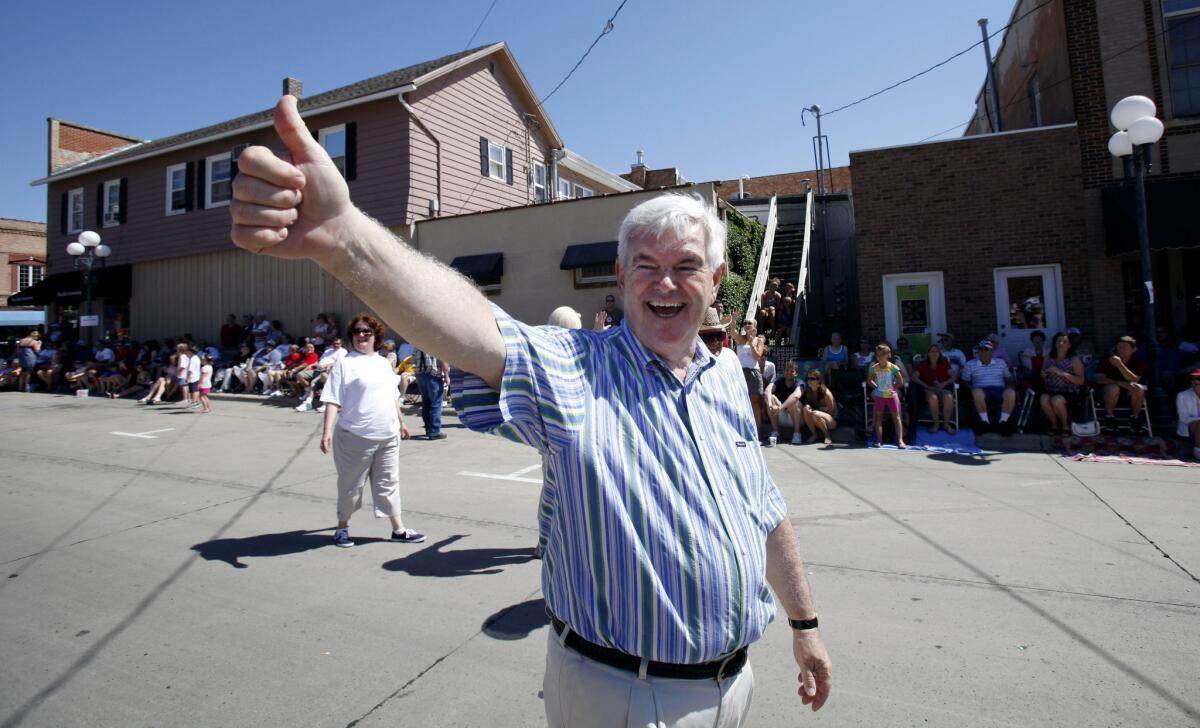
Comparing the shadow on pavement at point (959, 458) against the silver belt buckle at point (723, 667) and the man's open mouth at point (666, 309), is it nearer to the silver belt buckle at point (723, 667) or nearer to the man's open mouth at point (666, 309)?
the silver belt buckle at point (723, 667)

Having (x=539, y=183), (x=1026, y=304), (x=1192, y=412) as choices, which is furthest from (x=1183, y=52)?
(x=539, y=183)

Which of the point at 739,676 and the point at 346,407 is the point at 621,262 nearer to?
the point at 739,676

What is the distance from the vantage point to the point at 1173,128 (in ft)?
39.5

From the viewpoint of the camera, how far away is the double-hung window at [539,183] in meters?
21.6

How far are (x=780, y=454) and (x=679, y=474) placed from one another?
850 cm

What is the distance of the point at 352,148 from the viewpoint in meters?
17.8

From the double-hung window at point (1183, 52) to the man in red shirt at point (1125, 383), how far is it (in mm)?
5817

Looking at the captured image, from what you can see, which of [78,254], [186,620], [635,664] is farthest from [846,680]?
[78,254]

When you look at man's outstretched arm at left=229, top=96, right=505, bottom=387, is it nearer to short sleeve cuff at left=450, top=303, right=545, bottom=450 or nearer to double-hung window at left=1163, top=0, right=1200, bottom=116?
short sleeve cuff at left=450, top=303, right=545, bottom=450

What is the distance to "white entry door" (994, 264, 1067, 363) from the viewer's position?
41.2 feet

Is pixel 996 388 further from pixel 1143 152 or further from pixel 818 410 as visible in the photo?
pixel 1143 152

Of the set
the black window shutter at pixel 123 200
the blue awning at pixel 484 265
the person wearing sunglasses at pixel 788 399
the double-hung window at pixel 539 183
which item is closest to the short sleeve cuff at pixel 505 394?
the person wearing sunglasses at pixel 788 399

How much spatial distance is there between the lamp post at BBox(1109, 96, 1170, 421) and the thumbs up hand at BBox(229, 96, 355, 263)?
1132 centimetres

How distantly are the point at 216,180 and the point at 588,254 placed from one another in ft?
41.7
